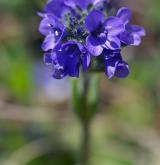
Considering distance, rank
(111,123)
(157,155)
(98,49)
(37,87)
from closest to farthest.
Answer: (98,49), (157,155), (111,123), (37,87)

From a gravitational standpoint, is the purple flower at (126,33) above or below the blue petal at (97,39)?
above

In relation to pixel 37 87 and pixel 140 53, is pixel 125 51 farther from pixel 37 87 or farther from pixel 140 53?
pixel 37 87

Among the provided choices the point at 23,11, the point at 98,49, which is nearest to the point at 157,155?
the point at 98,49

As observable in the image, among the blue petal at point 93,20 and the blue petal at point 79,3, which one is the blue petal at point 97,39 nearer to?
the blue petal at point 93,20

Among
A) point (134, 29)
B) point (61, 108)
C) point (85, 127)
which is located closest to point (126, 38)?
point (134, 29)

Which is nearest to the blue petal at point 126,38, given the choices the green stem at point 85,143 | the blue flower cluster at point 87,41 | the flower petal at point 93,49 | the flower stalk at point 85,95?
the blue flower cluster at point 87,41

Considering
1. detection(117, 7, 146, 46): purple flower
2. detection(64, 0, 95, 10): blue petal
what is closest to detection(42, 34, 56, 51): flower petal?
detection(64, 0, 95, 10): blue petal
